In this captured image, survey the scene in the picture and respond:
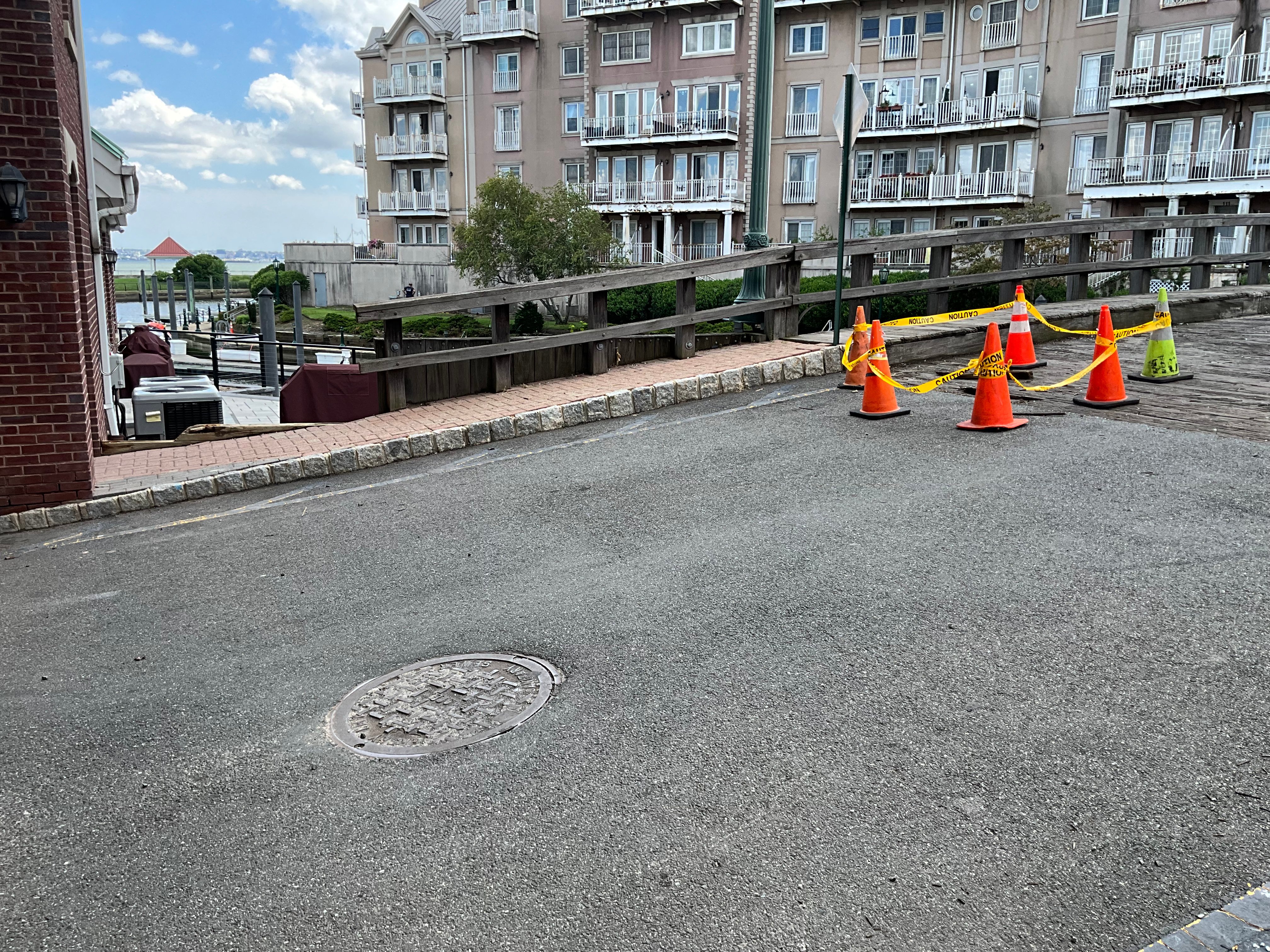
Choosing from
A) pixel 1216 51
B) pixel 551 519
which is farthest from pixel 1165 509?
pixel 1216 51

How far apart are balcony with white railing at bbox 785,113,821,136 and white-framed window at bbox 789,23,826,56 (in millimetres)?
2699

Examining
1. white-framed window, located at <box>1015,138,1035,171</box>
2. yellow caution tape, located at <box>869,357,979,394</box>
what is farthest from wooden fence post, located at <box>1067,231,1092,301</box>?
white-framed window, located at <box>1015,138,1035,171</box>

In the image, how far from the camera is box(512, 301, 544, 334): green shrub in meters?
41.1

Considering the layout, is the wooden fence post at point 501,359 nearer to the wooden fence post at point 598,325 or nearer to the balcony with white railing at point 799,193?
the wooden fence post at point 598,325

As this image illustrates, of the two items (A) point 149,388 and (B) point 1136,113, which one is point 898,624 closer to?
(A) point 149,388

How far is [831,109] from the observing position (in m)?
48.1

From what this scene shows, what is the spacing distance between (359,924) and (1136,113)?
151 feet

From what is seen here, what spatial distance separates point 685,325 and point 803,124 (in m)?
40.0

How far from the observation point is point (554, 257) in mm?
46031

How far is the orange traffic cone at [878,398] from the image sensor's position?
9680mm

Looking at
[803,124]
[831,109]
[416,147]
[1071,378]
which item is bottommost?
[1071,378]

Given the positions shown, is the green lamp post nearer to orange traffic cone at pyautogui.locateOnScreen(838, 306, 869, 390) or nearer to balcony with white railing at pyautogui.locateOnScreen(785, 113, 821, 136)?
orange traffic cone at pyautogui.locateOnScreen(838, 306, 869, 390)

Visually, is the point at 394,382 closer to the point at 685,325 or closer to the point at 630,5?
the point at 685,325

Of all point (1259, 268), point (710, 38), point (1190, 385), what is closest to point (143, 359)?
point (1190, 385)
